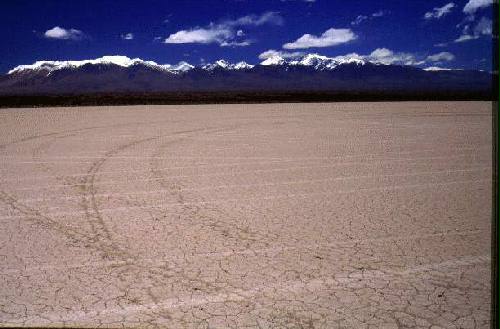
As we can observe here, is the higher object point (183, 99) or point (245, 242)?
point (183, 99)

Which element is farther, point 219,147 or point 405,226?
point 219,147

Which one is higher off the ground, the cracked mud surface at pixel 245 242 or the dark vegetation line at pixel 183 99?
the dark vegetation line at pixel 183 99

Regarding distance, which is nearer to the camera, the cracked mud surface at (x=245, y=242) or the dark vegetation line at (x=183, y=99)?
the cracked mud surface at (x=245, y=242)

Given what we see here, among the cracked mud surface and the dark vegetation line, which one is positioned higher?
the dark vegetation line

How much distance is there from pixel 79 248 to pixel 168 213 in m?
1.32

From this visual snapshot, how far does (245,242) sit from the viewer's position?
13.9 feet

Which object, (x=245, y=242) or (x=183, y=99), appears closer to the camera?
(x=245, y=242)

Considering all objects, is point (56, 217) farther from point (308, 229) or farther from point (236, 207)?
point (308, 229)

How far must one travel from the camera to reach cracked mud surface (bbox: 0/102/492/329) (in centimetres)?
300

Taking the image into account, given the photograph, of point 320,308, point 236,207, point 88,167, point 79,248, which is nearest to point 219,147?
point 88,167

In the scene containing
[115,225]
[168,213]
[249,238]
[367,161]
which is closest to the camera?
[249,238]

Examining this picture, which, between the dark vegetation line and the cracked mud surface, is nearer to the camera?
the cracked mud surface

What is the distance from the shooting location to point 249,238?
4352 mm

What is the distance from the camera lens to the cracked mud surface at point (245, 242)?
300 centimetres
